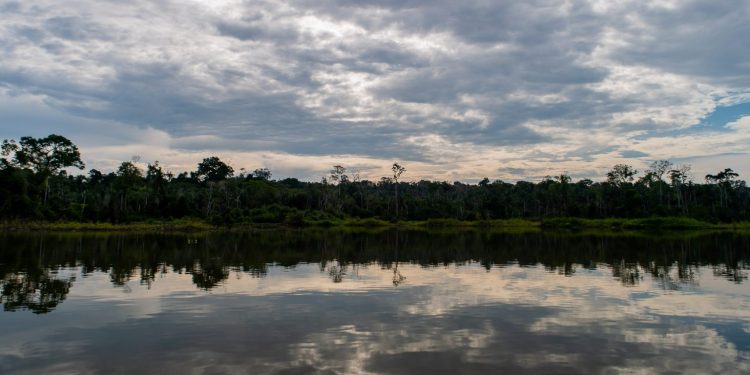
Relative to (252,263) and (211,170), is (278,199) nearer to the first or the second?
(211,170)

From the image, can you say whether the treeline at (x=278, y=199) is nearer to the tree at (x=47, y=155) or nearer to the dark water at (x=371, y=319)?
the tree at (x=47, y=155)

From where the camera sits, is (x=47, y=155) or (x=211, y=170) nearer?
(x=47, y=155)

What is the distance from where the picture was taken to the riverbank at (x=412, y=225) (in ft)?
209

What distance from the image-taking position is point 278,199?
330 feet

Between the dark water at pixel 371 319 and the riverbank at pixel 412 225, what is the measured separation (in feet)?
Answer: 141

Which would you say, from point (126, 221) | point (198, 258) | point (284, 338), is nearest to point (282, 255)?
point (198, 258)

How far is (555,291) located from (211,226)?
204ft

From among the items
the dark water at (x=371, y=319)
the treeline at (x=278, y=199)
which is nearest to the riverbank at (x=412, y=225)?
the treeline at (x=278, y=199)

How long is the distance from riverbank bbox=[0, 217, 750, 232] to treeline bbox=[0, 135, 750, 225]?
10.4 feet

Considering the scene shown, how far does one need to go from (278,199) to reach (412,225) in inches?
1103

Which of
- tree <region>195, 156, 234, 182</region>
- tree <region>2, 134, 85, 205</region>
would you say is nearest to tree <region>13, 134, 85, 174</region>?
tree <region>2, 134, 85, 205</region>

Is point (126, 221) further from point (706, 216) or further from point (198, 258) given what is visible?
point (706, 216)

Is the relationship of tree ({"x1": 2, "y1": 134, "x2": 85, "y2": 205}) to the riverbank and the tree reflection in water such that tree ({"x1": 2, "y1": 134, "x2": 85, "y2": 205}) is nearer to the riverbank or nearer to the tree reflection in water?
the riverbank

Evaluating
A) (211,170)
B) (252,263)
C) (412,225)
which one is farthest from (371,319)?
(211,170)
